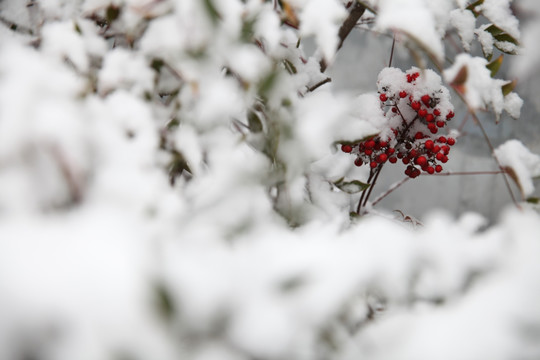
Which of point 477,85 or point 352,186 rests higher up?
point 477,85

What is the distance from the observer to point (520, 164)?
352mm

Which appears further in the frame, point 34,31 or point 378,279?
point 34,31

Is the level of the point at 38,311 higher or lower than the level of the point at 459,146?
higher

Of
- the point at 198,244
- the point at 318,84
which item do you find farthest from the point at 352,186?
the point at 198,244

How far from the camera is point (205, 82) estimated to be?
0.30m

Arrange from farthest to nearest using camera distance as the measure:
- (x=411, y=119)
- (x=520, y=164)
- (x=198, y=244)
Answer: (x=411, y=119)
(x=520, y=164)
(x=198, y=244)

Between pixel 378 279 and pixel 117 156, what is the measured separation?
7.4 inches

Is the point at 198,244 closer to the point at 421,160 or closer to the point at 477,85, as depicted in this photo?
the point at 477,85

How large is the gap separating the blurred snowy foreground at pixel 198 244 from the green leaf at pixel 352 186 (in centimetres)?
20

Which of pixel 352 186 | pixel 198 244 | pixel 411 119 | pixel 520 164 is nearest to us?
pixel 198 244

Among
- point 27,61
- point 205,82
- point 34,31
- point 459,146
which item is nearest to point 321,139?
point 205,82

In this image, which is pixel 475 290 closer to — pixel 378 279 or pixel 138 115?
pixel 378 279

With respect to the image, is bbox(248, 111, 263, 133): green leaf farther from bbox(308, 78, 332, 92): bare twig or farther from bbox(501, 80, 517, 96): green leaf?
bbox(501, 80, 517, 96): green leaf

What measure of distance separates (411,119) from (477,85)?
33 centimetres
